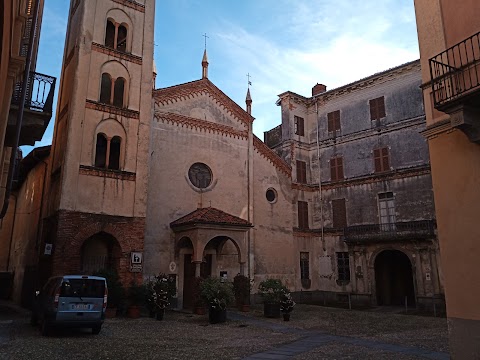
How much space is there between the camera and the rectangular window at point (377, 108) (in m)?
25.7

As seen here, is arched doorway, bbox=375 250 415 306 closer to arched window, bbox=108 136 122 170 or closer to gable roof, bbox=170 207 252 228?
gable roof, bbox=170 207 252 228

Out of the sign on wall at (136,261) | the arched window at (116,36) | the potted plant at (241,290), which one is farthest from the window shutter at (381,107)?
the sign on wall at (136,261)

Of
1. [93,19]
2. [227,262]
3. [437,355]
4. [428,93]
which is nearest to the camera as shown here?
[428,93]

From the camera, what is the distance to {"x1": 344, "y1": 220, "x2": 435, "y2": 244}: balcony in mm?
22172

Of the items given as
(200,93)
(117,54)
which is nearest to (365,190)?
(200,93)

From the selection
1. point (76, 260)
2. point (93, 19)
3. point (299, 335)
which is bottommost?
point (299, 335)

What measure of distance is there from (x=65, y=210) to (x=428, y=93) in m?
13.8

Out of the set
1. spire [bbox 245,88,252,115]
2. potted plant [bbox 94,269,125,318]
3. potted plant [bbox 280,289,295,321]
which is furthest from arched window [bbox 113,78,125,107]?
potted plant [bbox 280,289,295,321]

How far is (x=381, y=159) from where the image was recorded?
2533 centimetres

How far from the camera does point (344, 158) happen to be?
2703cm

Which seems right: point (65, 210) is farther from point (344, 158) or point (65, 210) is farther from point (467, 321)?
point (344, 158)

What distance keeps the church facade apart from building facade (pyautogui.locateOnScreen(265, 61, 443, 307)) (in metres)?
0.07

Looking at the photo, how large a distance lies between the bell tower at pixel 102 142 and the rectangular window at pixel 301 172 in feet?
39.4

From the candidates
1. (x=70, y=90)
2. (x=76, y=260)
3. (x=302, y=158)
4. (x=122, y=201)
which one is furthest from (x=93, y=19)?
(x=302, y=158)
